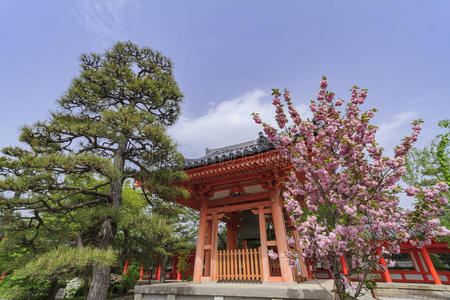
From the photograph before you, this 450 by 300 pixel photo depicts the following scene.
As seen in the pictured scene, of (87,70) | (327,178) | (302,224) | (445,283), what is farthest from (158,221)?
(445,283)

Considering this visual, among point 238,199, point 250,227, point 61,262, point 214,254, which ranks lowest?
point 61,262

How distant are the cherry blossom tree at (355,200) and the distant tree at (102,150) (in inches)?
132

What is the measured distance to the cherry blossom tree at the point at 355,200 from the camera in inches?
123

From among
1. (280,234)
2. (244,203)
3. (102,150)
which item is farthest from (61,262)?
(280,234)

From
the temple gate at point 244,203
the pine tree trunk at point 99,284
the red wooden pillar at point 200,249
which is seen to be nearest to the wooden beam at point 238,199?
the temple gate at point 244,203

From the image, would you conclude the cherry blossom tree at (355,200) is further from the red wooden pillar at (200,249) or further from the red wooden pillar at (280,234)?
the red wooden pillar at (200,249)

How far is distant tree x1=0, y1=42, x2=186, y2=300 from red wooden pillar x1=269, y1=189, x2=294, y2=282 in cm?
272

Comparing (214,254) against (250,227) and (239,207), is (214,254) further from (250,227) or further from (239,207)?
(250,227)

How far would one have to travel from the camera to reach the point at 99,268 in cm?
450

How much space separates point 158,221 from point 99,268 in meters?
1.62

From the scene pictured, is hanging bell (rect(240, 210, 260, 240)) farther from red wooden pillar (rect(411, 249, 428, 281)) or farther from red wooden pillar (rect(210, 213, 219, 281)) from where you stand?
red wooden pillar (rect(411, 249, 428, 281))

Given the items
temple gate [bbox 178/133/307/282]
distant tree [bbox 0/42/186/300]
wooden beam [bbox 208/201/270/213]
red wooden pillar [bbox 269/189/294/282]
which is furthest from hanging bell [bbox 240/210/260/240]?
distant tree [bbox 0/42/186/300]

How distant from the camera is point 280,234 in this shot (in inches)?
215

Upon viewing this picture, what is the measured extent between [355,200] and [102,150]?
20.4ft
